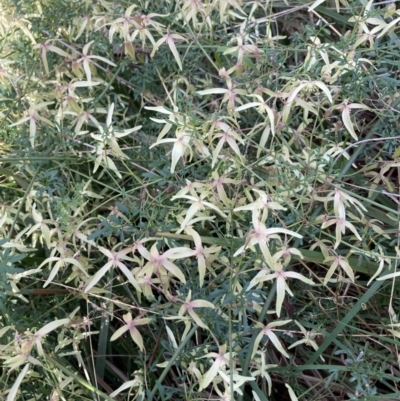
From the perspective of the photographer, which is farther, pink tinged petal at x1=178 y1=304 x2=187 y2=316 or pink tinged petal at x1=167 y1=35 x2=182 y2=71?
pink tinged petal at x1=167 y1=35 x2=182 y2=71

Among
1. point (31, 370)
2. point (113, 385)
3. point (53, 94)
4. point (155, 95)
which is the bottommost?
point (113, 385)

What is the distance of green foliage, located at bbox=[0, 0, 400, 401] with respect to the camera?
3.17ft

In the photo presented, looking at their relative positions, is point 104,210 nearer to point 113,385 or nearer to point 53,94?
point 53,94

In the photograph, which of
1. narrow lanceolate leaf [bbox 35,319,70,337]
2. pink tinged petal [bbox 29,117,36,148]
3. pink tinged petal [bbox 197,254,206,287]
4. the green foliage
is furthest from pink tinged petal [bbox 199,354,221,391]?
pink tinged petal [bbox 29,117,36,148]

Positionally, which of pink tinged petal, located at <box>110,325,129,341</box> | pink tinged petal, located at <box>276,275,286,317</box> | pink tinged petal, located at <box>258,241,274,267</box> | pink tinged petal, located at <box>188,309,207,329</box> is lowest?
pink tinged petal, located at <box>110,325,129,341</box>

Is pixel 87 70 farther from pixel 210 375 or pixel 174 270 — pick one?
pixel 210 375

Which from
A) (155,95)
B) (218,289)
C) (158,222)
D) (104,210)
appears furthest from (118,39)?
(218,289)

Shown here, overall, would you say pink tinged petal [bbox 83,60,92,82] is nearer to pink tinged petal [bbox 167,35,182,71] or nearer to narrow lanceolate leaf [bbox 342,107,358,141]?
pink tinged petal [bbox 167,35,182,71]

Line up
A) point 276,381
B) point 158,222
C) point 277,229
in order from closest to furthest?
point 277,229, point 158,222, point 276,381

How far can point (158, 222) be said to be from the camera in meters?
1.00

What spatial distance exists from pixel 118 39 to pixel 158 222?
55cm

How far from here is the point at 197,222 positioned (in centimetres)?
118

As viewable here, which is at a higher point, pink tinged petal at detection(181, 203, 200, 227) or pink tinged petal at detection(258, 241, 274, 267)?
pink tinged petal at detection(181, 203, 200, 227)

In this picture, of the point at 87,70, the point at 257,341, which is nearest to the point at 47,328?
the point at 257,341
